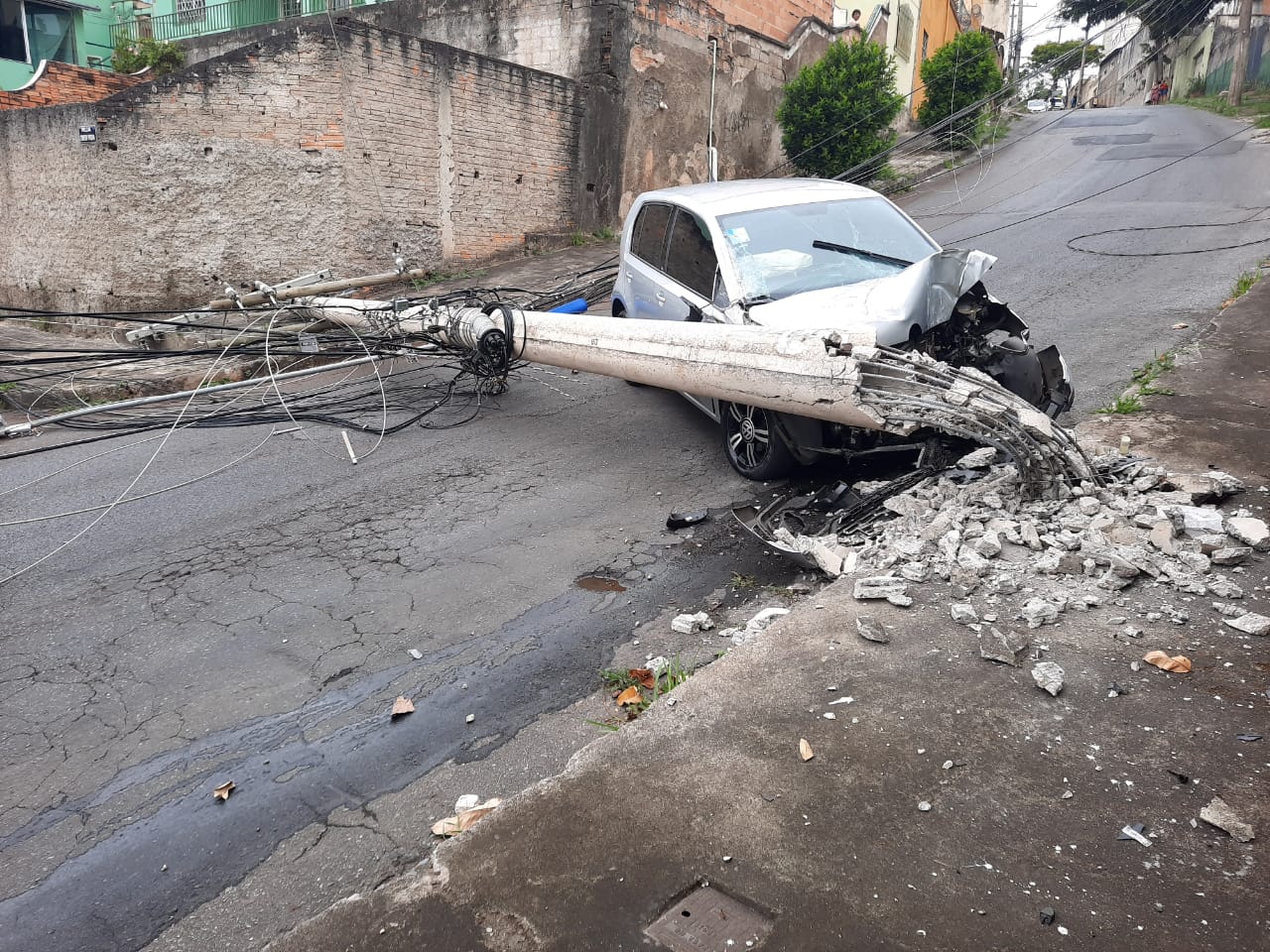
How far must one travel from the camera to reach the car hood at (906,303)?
5.36 meters

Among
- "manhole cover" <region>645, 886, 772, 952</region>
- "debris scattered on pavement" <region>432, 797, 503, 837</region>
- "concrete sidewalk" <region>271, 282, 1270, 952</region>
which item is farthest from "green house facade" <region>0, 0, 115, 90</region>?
"manhole cover" <region>645, 886, 772, 952</region>

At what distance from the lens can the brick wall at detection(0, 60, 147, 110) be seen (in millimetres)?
17656

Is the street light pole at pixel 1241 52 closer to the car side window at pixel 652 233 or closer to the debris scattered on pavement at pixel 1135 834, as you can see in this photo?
the car side window at pixel 652 233

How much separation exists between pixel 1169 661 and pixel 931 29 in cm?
3846

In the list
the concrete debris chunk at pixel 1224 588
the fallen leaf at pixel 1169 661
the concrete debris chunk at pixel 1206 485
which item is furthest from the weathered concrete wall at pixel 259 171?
the fallen leaf at pixel 1169 661

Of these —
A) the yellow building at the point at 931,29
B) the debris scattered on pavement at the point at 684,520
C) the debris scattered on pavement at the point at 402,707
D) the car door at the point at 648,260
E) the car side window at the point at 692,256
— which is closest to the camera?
the debris scattered on pavement at the point at 402,707

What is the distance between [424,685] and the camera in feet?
13.3

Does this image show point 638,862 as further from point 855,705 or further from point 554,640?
point 554,640

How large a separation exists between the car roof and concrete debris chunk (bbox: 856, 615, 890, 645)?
3.92 meters

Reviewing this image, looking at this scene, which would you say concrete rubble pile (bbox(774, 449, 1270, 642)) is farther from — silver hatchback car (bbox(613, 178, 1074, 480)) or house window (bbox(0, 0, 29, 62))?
house window (bbox(0, 0, 29, 62))

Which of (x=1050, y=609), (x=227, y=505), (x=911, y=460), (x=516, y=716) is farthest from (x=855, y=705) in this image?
(x=227, y=505)

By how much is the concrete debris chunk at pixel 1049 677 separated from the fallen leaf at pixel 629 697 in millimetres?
1586

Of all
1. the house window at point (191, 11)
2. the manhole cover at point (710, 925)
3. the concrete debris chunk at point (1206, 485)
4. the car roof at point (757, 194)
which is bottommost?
the manhole cover at point (710, 925)

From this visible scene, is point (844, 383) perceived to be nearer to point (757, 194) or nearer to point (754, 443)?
point (754, 443)
